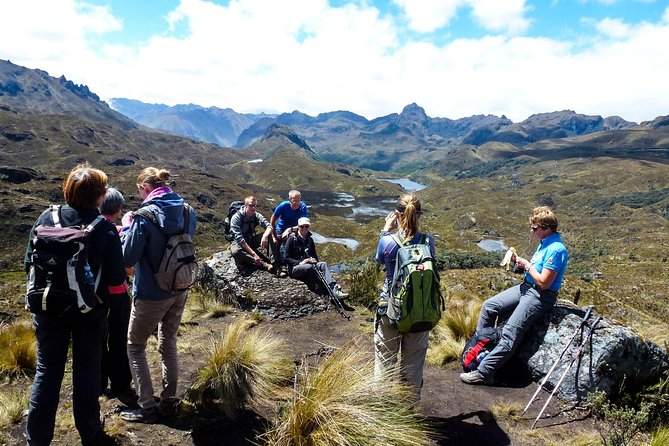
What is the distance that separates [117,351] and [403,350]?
13.2 ft

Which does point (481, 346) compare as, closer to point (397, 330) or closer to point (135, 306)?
point (397, 330)

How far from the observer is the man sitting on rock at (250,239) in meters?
11.7

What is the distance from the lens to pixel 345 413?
428 centimetres

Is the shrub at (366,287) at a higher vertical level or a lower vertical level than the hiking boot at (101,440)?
lower

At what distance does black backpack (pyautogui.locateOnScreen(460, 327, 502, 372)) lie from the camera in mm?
7473

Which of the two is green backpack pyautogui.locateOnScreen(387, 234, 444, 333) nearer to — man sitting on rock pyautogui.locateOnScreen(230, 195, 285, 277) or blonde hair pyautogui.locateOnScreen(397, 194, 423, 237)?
blonde hair pyautogui.locateOnScreen(397, 194, 423, 237)

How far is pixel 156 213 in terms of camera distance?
4.91m

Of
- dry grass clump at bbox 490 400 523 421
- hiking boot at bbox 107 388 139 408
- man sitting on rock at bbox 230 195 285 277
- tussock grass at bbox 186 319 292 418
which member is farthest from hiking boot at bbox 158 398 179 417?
man sitting on rock at bbox 230 195 285 277

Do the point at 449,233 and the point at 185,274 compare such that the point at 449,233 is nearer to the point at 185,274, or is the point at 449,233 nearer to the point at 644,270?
the point at 644,270

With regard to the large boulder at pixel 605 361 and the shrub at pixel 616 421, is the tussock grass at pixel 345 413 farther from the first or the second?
the large boulder at pixel 605 361

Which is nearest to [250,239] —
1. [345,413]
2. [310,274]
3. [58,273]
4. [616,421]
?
[310,274]

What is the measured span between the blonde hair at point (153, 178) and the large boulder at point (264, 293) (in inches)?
253

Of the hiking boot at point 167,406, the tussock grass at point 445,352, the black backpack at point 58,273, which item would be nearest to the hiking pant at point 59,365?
the black backpack at point 58,273

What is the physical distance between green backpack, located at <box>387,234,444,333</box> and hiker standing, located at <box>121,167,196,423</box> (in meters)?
2.66
